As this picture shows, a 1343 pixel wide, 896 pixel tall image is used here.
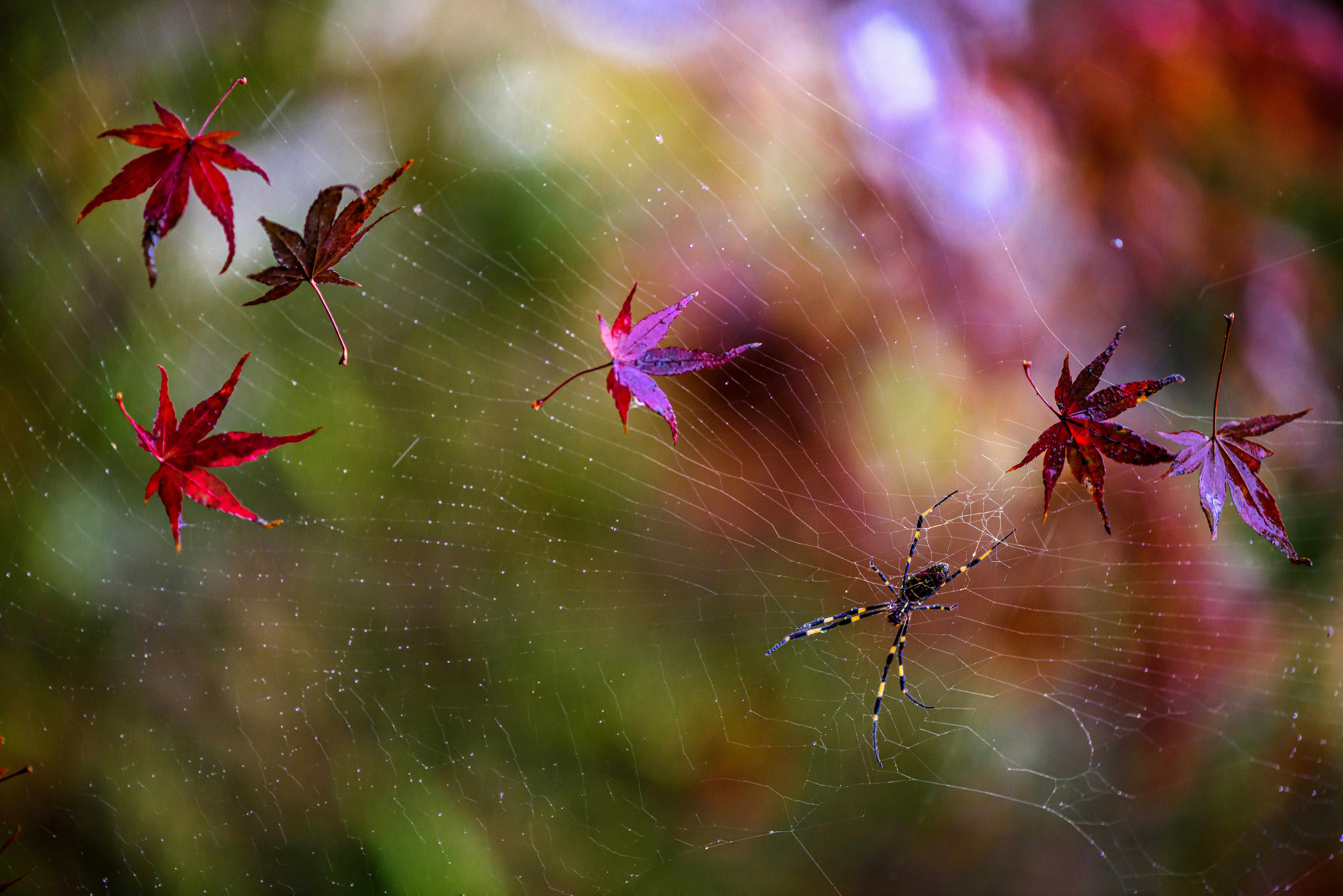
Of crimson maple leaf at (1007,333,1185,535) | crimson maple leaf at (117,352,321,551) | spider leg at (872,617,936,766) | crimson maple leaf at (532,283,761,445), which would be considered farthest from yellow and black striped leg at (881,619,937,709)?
crimson maple leaf at (117,352,321,551)

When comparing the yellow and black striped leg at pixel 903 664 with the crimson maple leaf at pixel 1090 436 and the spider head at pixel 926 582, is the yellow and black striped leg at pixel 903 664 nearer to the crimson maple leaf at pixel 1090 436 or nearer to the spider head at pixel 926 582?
the spider head at pixel 926 582

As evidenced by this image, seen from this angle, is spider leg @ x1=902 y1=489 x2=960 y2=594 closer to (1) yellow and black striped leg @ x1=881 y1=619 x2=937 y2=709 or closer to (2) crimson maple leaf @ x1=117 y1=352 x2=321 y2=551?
(1) yellow and black striped leg @ x1=881 y1=619 x2=937 y2=709

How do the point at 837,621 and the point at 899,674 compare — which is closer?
the point at 837,621

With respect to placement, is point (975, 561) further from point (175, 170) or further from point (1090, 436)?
point (175, 170)

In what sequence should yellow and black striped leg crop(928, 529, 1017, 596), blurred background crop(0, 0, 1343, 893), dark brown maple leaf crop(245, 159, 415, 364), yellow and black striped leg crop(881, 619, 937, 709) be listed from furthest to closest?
blurred background crop(0, 0, 1343, 893)
yellow and black striped leg crop(881, 619, 937, 709)
yellow and black striped leg crop(928, 529, 1017, 596)
dark brown maple leaf crop(245, 159, 415, 364)

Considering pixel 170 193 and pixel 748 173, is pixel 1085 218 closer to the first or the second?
pixel 748 173

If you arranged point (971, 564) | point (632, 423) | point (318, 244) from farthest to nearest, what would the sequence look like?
point (632, 423), point (971, 564), point (318, 244)

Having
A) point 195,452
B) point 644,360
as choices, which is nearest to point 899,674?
point 644,360
